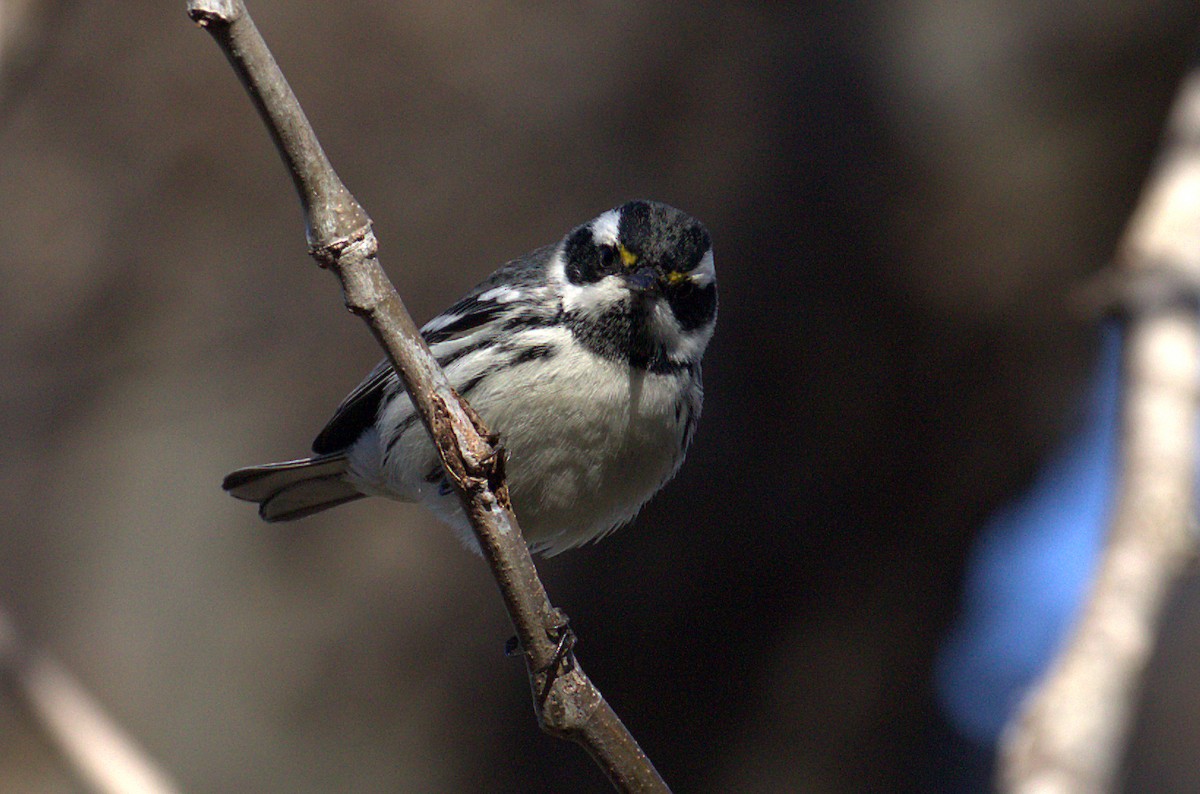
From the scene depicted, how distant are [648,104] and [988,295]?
1.99m

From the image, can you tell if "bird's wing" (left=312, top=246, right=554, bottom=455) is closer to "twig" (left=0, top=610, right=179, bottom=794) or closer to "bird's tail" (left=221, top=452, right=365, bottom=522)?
"bird's tail" (left=221, top=452, right=365, bottom=522)

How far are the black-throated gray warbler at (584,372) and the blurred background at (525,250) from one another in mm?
1779

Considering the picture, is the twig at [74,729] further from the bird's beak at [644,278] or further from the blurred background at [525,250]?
the blurred background at [525,250]

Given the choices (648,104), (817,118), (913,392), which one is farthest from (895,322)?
(648,104)

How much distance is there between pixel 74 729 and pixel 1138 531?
190cm

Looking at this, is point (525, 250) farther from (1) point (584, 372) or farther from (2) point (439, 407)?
(2) point (439, 407)

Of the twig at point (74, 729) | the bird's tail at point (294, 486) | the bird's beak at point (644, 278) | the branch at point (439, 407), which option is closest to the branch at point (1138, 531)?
the branch at point (439, 407)

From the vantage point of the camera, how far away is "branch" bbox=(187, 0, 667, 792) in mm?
1738

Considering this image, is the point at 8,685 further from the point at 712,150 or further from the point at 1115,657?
the point at 712,150

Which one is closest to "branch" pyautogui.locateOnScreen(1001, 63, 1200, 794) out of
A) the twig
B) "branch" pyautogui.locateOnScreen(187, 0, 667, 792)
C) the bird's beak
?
"branch" pyautogui.locateOnScreen(187, 0, 667, 792)

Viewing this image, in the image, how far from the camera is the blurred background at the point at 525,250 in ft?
16.4

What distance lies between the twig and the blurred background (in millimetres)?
2477

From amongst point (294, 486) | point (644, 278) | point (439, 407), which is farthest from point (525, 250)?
point (439, 407)

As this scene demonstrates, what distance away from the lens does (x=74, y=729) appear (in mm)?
2246
